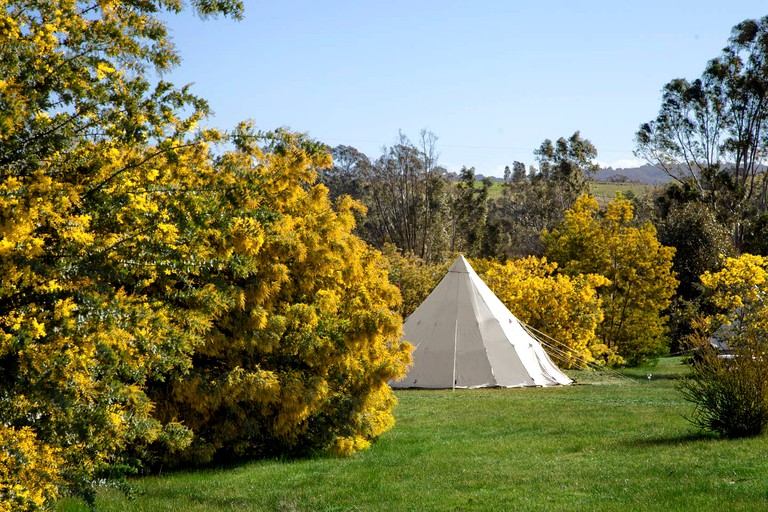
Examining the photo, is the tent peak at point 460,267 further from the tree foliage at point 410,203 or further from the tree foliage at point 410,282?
the tree foliage at point 410,203

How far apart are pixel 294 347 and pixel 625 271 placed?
72.5ft

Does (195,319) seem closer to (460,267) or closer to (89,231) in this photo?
(89,231)

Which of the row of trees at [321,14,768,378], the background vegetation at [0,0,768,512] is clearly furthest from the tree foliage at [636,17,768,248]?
the background vegetation at [0,0,768,512]

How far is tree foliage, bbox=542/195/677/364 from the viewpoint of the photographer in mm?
30203

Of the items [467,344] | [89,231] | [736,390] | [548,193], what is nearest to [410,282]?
[467,344]

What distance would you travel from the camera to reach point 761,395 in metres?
10.5

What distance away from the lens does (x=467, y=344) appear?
71.6ft

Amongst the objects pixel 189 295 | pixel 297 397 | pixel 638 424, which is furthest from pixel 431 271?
pixel 189 295

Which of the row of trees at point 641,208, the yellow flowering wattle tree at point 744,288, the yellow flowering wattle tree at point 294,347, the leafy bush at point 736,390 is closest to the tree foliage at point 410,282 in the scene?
the row of trees at point 641,208

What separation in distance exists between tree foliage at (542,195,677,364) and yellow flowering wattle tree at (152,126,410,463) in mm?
19255

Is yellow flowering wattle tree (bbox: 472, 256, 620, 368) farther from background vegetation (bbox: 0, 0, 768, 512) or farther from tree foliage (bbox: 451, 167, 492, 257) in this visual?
tree foliage (bbox: 451, 167, 492, 257)

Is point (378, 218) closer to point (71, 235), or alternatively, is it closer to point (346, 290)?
point (346, 290)

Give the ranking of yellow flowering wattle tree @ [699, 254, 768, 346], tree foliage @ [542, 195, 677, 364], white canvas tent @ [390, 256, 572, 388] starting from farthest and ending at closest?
tree foliage @ [542, 195, 677, 364] < white canvas tent @ [390, 256, 572, 388] < yellow flowering wattle tree @ [699, 254, 768, 346]

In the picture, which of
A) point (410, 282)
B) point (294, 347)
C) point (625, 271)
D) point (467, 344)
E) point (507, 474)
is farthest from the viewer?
point (410, 282)
